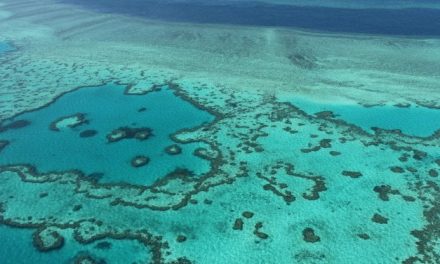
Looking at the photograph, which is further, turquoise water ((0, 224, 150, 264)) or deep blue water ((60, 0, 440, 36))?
deep blue water ((60, 0, 440, 36))

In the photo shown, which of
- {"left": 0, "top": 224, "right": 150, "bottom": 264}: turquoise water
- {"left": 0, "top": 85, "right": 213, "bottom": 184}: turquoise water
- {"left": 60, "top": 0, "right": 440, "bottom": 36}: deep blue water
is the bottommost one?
{"left": 0, "top": 224, "right": 150, "bottom": 264}: turquoise water

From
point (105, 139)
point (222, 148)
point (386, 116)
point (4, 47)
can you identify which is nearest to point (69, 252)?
point (105, 139)

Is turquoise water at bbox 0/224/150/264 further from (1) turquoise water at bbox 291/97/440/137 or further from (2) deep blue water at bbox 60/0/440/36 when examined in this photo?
(2) deep blue water at bbox 60/0/440/36

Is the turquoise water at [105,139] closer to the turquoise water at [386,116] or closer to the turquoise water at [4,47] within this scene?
the turquoise water at [386,116]

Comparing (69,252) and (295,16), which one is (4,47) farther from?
(295,16)

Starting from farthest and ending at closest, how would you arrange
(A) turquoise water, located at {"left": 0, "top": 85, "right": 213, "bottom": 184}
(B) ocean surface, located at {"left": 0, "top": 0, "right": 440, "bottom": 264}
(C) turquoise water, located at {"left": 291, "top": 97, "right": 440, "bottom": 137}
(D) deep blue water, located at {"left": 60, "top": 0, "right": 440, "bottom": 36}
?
1. (D) deep blue water, located at {"left": 60, "top": 0, "right": 440, "bottom": 36}
2. (C) turquoise water, located at {"left": 291, "top": 97, "right": 440, "bottom": 137}
3. (A) turquoise water, located at {"left": 0, "top": 85, "right": 213, "bottom": 184}
4. (B) ocean surface, located at {"left": 0, "top": 0, "right": 440, "bottom": 264}

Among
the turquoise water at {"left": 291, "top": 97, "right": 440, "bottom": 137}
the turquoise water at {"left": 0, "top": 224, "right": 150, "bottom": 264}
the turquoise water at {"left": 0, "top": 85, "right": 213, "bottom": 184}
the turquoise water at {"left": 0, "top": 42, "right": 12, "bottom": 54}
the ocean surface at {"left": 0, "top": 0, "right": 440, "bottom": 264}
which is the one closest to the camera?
the turquoise water at {"left": 0, "top": 224, "right": 150, "bottom": 264}

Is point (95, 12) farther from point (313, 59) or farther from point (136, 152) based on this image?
point (136, 152)

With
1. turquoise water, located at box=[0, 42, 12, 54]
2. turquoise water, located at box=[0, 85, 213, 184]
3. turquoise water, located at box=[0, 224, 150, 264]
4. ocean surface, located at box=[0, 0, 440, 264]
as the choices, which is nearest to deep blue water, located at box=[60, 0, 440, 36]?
ocean surface, located at box=[0, 0, 440, 264]
